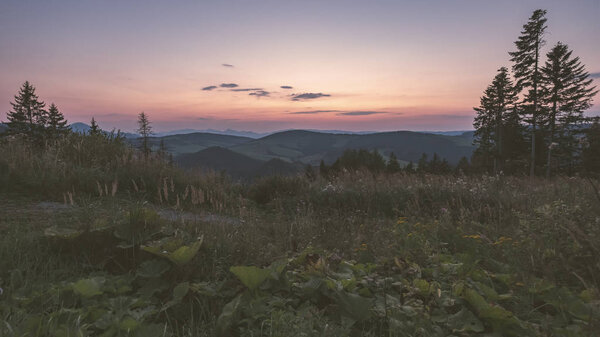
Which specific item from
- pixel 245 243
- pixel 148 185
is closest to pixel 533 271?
pixel 245 243

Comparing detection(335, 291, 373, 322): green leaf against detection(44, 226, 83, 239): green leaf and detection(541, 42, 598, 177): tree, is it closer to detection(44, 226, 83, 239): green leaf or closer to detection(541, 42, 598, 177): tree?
detection(44, 226, 83, 239): green leaf

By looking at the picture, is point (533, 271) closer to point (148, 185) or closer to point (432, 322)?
point (432, 322)

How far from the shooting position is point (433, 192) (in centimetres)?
829

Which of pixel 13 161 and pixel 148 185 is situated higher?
pixel 13 161

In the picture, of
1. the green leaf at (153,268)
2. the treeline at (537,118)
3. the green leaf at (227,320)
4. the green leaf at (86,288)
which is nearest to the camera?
the green leaf at (227,320)

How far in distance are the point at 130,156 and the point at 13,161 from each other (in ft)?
8.41

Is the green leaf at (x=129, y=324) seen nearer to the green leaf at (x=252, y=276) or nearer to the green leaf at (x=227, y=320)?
the green leaf at (x=227, y=320)

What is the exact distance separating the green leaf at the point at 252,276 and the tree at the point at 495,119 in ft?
146

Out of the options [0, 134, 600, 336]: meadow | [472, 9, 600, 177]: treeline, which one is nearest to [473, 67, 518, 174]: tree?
[472, 9, 600, 177]: treeline

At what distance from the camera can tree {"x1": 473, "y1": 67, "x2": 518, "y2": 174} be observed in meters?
40.2

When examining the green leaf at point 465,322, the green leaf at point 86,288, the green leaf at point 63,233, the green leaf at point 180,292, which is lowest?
the green leaf at point 465,322

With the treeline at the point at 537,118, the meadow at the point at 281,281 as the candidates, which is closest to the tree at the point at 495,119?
the treeline at the point at 537,118

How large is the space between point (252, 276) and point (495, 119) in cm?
4832

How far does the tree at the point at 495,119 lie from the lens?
1581 inches
